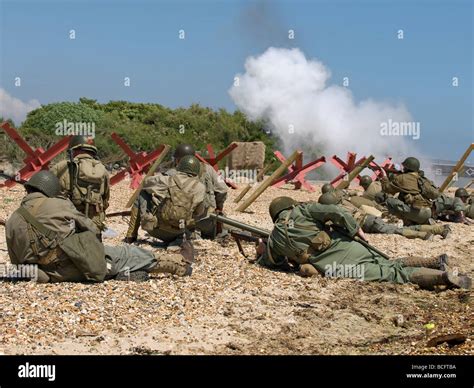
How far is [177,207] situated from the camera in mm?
9977

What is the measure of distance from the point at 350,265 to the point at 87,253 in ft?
10.9

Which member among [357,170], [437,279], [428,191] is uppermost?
[357,170]

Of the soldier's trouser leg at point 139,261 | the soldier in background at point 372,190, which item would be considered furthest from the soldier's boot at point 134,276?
the soldier in background at point 372,190

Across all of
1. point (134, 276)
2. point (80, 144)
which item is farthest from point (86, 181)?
point (134, 276)

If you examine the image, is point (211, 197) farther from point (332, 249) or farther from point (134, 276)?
point (134, 276)

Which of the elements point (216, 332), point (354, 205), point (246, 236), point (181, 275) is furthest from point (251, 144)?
point (216, 332)

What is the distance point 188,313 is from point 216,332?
2.07 feet

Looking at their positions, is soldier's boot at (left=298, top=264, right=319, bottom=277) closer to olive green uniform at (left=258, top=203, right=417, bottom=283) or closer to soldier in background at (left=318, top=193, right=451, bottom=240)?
olive green uniform at (left=258, top=203, right=417, bottom=283)

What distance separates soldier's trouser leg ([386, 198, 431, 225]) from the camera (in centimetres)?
1452

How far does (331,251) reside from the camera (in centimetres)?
903

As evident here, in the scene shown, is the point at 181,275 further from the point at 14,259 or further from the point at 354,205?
the point at 354,205

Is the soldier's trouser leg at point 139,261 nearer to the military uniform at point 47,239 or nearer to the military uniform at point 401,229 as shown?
the military uniform at point 47,239

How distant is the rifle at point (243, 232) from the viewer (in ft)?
32.7
